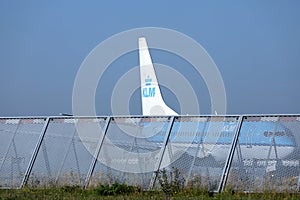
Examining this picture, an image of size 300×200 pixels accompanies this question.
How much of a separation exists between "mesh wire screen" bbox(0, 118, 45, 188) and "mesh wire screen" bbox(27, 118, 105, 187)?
392 mm

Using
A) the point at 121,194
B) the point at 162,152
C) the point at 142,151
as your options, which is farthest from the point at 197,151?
the point at 121,194

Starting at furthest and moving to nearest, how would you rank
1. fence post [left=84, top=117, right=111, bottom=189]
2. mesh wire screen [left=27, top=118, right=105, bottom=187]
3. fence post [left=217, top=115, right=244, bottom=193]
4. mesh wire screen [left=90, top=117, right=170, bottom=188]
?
mesh wire screen [left=27, top=118, right=105, bottom=187], mesh wire screen [left=90, top=117, right=170, bottom=188], fence post [left=84, top=117, right=111, bottom=189], fence post [left=217, top=115, right=244, bottom=193]

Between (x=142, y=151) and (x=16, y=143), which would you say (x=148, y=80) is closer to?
(x=16, y=143)

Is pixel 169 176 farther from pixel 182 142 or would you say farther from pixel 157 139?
pixel 157 139

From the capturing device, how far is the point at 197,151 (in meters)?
12.7

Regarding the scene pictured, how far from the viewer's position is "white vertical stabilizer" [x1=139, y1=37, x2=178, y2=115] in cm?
3772

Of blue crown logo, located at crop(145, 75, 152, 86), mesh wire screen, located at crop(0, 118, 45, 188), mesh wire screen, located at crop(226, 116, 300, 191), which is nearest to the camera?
mesh wire screen, located at crop(226, 116, 300, 191)

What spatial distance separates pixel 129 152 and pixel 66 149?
1.53 metres

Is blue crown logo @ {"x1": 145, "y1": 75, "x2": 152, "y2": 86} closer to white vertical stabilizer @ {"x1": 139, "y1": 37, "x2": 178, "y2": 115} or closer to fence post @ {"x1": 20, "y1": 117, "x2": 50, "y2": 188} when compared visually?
white vertical stabilizer @ {"x1": 139, "y1": 37, "x2": 178, "y2": 115}

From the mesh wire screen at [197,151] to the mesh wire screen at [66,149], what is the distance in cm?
189

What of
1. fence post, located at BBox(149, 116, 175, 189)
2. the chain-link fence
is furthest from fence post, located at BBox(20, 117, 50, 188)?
fence post, located at BBox(149, 116, 175, 189)

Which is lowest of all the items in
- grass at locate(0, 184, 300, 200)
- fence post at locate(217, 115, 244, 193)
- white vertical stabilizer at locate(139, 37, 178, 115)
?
grass at locate(0, 184, 300, 200)

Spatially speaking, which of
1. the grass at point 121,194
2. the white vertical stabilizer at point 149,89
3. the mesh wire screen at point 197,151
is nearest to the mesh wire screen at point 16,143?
→ the grass at point 121,194

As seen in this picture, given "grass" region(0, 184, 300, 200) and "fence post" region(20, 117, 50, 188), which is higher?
"fence post" region(20, 117, 50, 188)
